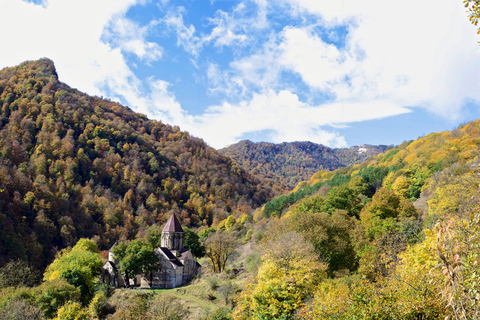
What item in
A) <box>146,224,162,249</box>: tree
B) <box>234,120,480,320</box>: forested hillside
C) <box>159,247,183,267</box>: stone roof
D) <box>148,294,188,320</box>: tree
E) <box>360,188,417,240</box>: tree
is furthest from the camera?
<box>146,224,162,249</box>: tree

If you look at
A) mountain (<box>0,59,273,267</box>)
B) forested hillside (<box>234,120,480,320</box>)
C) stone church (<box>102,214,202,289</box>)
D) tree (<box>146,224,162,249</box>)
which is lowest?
stone church (<box>102,214,202,289</box>)

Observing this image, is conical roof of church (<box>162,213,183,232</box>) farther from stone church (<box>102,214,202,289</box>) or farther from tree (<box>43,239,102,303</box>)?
tree (<box>43,239,102,303</box>)

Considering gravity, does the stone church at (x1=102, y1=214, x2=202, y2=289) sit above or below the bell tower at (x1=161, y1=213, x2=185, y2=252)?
below

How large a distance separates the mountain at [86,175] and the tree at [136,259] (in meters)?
30.1

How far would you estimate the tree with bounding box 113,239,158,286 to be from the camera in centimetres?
4159

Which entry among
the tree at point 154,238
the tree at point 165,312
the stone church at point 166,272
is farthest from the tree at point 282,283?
the tree at point 154,238

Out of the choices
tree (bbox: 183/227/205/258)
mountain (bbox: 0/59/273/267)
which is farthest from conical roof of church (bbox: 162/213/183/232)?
mountain (bbox: 0/59/273/267)

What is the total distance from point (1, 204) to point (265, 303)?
74.6 m

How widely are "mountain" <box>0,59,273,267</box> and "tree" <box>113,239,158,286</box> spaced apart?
30127mm

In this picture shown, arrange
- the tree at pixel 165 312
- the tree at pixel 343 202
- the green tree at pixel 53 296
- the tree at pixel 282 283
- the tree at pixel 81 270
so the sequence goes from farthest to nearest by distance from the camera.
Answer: the tree at pixel 343 202, the tree at pixel 81 270, the green tree at pixel 53 296, the tree at pixel 165 312, the tree at pixel 282 283

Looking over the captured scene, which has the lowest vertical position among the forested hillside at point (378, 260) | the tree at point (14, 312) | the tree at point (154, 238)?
the tree at point (14, 312)

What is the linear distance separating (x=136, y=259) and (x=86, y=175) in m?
71.0

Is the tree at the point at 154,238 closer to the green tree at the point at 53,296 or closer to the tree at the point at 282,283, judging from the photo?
the green tree at the point at 53,296

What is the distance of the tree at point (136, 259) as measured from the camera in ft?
136
